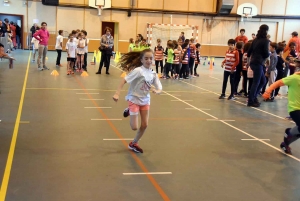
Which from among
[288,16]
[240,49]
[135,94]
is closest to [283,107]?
[240,49]

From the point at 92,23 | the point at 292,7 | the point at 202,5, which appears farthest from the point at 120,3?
the point at 292,7

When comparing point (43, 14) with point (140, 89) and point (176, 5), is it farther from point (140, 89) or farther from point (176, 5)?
point (140, 89)

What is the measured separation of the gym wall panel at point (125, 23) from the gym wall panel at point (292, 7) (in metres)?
13.7

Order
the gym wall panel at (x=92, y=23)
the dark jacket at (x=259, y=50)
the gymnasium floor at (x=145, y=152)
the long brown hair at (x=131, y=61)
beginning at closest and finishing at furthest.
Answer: the gymnasium floor at (x=145, y=152) → the long brown hair at (x=131, y=61) → the dark jacket at (x=259, y=50) → the gym wall panel at (x=92, y=23)

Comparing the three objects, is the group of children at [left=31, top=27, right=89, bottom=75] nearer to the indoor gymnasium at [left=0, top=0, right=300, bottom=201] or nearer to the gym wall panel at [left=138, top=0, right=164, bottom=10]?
the indoor gymnasium at [left=0, top=0, right=300, bottom=201]

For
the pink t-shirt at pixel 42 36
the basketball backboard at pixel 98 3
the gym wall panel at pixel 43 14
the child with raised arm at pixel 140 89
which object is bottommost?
the child with raised arm at pixel 140 89

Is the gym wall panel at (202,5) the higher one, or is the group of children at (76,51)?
the gym wall panel at (202,5)

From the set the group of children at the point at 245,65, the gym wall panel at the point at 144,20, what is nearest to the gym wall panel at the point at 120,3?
the gym wall panel at the point at 144,20

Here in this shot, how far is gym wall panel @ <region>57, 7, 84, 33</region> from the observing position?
27.8m

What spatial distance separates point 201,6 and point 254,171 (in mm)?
27513

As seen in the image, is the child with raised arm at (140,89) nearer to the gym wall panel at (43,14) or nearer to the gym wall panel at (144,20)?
the gym wall panel at (43,14)

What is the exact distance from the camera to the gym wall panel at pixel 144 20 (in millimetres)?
29469

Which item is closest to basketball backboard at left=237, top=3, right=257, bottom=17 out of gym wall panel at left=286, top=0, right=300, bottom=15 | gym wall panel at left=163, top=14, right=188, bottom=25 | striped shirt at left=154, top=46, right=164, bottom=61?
gym wall panel at left=286, top=0, right=300, bottom=15

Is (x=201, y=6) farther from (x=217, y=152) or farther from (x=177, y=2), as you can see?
(x=217, y=152)
